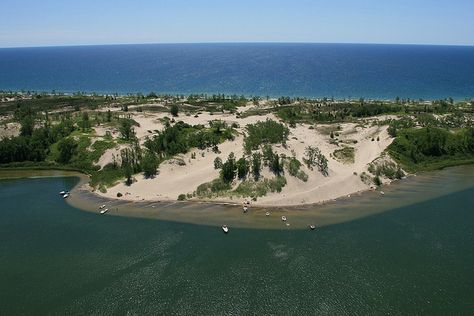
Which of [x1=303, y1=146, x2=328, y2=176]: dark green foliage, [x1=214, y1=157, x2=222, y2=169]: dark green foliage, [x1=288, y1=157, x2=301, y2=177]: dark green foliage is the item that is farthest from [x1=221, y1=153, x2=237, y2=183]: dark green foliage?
[x1=303, y1=146, x2=328, y2=176]: dark green foliage

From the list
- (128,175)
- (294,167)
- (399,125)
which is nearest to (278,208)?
(294,167)

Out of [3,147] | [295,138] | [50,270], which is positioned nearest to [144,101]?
[3,147]

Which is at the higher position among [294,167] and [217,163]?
[217,163]

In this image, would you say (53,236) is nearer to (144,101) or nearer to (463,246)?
(463,246)

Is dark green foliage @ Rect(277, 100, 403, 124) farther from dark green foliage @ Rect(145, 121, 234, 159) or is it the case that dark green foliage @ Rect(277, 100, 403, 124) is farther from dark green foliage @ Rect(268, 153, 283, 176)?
dark green foliage @ Rect(268, 153, 283, 176)

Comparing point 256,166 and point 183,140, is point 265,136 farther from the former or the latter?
point 183,140

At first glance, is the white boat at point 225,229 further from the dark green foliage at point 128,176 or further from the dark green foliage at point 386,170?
the dark green foliage at point 386,170
